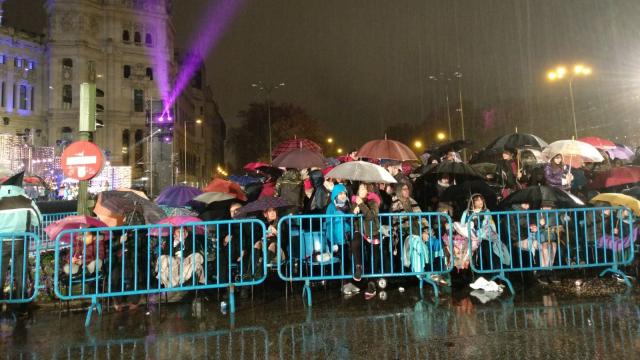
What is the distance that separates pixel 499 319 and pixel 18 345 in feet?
19.3

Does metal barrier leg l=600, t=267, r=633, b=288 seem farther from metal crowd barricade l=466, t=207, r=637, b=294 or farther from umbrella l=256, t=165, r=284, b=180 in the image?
umbrella l=256, t=165, r=284, b=180

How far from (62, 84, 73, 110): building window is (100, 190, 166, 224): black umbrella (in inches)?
2395

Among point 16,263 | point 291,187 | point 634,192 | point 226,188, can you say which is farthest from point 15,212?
point 634,192

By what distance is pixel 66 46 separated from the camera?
202ft

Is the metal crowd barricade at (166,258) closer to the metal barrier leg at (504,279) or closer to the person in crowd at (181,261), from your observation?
the person in crowd at (181,261)

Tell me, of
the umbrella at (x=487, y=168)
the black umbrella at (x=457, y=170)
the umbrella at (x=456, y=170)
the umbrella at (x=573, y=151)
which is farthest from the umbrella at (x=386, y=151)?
the umbrella at (x=573, y=151)

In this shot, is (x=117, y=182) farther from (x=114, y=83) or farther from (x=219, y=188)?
(x=114, y=83)

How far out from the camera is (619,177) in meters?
10.1

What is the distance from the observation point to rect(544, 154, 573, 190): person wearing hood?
10.5 meters

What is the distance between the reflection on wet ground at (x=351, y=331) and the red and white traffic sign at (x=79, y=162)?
2.80m

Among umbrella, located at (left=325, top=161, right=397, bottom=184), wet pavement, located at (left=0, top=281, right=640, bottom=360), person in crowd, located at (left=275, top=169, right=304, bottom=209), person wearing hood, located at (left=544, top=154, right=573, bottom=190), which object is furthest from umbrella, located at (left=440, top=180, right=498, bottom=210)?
person in crowd, located at (left=275, top=169, right=304, bottom=209)

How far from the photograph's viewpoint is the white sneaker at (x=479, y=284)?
7957mm

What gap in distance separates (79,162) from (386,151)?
→ 21.5 feet

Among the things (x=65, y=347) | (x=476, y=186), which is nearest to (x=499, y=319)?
(x=476, y=186)
